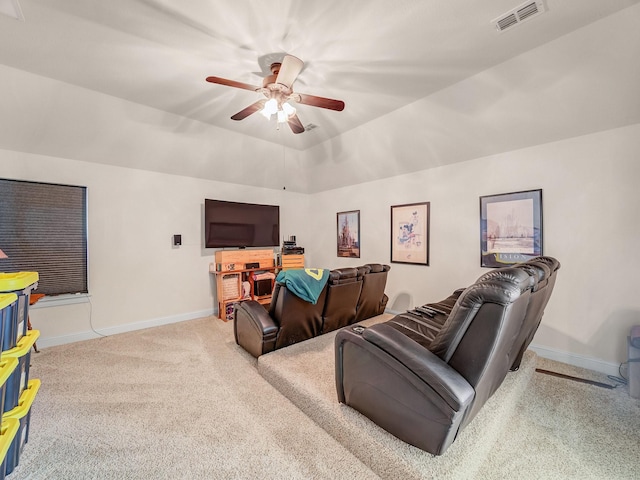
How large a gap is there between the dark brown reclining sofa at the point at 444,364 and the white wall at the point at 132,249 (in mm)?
3685

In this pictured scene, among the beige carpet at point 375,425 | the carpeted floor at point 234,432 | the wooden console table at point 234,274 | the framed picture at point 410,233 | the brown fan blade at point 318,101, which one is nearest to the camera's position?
the beige carpet at point 375,425

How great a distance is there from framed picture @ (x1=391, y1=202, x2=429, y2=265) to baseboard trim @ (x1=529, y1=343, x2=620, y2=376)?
165 cm

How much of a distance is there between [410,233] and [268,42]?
317 cm

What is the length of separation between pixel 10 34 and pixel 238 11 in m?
1.87

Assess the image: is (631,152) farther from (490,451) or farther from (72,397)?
(72,397)

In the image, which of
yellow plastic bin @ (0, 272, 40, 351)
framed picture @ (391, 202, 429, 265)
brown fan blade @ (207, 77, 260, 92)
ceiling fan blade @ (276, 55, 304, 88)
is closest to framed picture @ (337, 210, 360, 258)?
framed picture @ (391, 202, 429, 265)

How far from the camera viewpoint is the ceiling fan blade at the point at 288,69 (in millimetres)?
2038

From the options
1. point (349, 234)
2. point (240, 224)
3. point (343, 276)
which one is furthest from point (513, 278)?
point (240, 224)

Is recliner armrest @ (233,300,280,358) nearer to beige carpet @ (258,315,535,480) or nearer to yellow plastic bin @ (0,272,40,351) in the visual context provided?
beige carpet @ (258,315,535,480)

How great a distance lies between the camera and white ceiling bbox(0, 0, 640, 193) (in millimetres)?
1837

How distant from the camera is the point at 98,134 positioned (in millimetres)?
3273

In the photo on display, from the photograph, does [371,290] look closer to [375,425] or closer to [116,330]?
[375,425]

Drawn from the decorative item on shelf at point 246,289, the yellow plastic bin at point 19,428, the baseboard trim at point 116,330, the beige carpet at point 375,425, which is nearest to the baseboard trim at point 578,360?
the beige carpet at point 375,425

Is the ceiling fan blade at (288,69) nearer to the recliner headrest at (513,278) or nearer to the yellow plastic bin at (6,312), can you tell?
the recliner headrest at (513,278)
